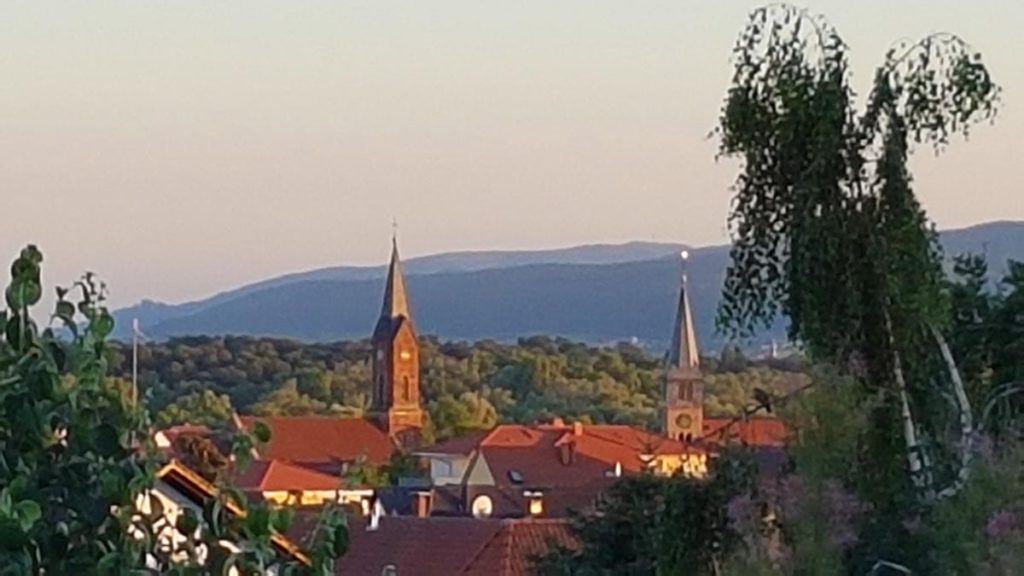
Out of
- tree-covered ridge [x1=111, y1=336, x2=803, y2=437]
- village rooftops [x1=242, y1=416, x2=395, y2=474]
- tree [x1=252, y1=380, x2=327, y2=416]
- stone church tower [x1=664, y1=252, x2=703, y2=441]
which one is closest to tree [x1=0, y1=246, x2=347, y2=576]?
village rooftops [x1=242, y1=416, x2=395, y2=474]

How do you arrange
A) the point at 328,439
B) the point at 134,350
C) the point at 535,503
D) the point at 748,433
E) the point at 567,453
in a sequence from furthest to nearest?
the point at 328,439 < the point at 567,453 < the point at 535,503 < the point at 748,433 < the point at 134,350

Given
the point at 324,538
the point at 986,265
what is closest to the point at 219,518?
the point at 324,538

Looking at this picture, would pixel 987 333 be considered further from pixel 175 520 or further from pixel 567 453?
pixel 567 453

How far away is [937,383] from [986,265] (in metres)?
5.50

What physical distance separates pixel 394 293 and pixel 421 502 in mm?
60334

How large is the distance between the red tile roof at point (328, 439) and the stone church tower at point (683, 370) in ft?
40.2

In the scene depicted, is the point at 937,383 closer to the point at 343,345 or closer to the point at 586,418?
the point at 586,418

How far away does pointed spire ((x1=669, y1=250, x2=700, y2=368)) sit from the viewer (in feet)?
344

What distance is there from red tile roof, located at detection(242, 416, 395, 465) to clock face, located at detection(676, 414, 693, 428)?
441 inches

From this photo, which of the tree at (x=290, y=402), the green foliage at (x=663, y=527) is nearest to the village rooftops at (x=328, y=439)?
the tree at (x=290, y=402)

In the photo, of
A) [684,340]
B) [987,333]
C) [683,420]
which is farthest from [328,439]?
[987,333]

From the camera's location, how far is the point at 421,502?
184 ft

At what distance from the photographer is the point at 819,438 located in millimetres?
11945

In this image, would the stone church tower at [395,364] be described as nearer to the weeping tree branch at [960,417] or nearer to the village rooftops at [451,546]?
the village rooftops at [451,546]
